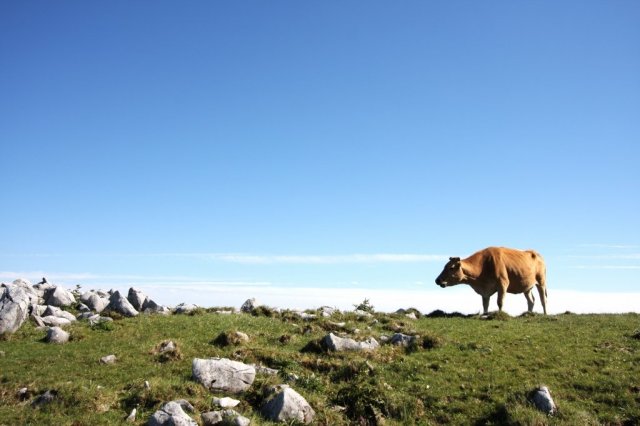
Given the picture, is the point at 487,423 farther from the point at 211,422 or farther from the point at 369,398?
the point at 211,422

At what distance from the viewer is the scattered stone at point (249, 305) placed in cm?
2853

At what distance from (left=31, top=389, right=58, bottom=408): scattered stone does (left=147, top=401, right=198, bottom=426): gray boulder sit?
3.28 metres

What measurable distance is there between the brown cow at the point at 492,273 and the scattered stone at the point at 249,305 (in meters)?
10.4

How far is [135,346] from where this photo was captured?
19.1m

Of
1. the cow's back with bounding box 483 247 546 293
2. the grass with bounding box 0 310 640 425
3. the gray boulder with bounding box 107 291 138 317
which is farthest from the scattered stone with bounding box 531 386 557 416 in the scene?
the gray boulder with bounding box 107 291 138 317

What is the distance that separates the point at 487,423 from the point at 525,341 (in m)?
7.63

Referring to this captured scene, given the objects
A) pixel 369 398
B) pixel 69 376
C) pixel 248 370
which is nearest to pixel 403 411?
→ pixel 369 398

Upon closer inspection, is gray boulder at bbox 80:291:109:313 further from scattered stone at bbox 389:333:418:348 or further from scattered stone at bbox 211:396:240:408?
scattered stone at bbox 389:333:418:348

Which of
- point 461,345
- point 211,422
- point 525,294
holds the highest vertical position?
point 525,294

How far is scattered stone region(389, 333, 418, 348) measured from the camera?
19234 millimetres

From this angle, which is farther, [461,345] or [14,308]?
[14,308]

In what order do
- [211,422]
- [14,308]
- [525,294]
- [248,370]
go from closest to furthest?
1. [211,422]
2. [248,370]
3. [14,308]
4. [525,294]

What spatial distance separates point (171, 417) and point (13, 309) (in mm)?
13421

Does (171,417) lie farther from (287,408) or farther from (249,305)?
(249,305)
